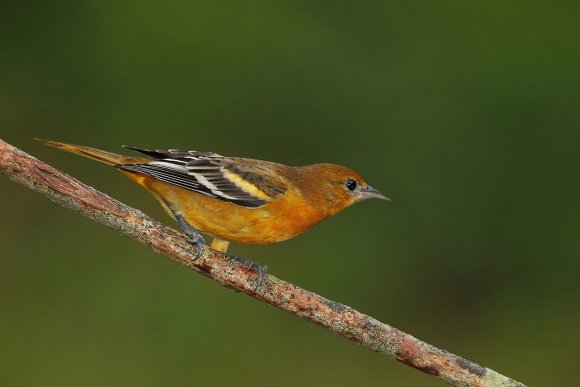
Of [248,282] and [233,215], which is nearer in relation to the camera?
[248,282]

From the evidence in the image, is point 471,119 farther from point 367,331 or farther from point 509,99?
point 367,331

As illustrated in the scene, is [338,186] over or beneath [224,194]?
over

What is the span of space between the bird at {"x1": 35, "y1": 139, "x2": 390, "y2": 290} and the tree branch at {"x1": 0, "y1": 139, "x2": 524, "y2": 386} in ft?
1.01

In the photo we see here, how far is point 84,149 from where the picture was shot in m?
4.81

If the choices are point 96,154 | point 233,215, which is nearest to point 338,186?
point 233,215

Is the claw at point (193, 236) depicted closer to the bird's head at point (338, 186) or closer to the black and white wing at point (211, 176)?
the black and white wing at point (211, 176)

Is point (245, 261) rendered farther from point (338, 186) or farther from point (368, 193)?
point (368, 193)

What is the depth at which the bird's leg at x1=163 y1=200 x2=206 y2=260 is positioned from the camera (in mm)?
4594

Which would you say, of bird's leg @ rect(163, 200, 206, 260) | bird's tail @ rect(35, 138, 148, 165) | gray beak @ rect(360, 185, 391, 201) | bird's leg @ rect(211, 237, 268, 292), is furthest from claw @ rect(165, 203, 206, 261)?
gray beak @ rect(360, 185, 391, 201)

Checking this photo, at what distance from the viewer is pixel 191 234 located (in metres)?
5.03

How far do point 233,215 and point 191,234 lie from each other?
28 cm

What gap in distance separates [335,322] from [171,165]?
4.91ft

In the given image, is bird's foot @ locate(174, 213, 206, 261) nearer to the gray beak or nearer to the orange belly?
the orange belly

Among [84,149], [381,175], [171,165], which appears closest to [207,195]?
[171,165]
